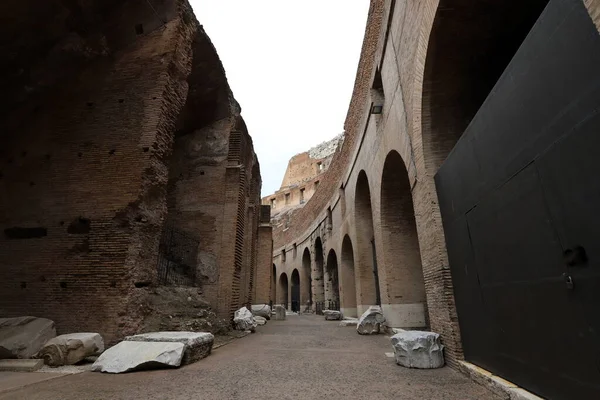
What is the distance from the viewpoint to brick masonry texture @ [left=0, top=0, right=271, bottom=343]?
4.79 meters

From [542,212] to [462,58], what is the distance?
290 cm

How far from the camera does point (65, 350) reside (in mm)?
3781

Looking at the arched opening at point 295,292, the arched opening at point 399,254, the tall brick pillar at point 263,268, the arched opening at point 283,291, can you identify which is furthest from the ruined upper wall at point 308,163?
the arched opening at point 399,254

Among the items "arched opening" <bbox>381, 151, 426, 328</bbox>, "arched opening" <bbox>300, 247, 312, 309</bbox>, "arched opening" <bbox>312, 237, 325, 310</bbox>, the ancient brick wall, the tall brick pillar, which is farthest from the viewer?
"arched opening" <bbox>300, 247, 312, 309</bbox>

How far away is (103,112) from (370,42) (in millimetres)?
7026

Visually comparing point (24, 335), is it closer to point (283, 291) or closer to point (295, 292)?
point (295, 292)

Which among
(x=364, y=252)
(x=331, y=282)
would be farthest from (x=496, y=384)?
(x=331, y=282)

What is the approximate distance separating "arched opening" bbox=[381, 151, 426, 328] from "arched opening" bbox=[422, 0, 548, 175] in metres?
2.43

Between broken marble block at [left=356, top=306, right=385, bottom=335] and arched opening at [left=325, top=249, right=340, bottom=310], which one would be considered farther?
arched opening at [left=325, top=249, right=340, bottom=310]

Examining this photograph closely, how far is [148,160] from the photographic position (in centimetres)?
543

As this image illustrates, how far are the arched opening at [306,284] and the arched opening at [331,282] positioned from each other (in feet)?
18.2

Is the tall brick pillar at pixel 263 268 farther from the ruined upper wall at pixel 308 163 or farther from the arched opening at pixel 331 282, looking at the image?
the ruined upper wall at pixel 308 163

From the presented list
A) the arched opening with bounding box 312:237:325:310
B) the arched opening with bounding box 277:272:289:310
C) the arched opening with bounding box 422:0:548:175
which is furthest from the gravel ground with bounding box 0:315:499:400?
the arched opening with bounding box 277:272:289:310

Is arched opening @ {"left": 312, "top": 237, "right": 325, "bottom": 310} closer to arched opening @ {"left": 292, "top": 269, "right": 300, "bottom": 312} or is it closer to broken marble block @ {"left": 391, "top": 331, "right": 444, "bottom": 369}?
arched opening @ {"left": 292, "top": 269, "right": 300, "bottom": 312}
